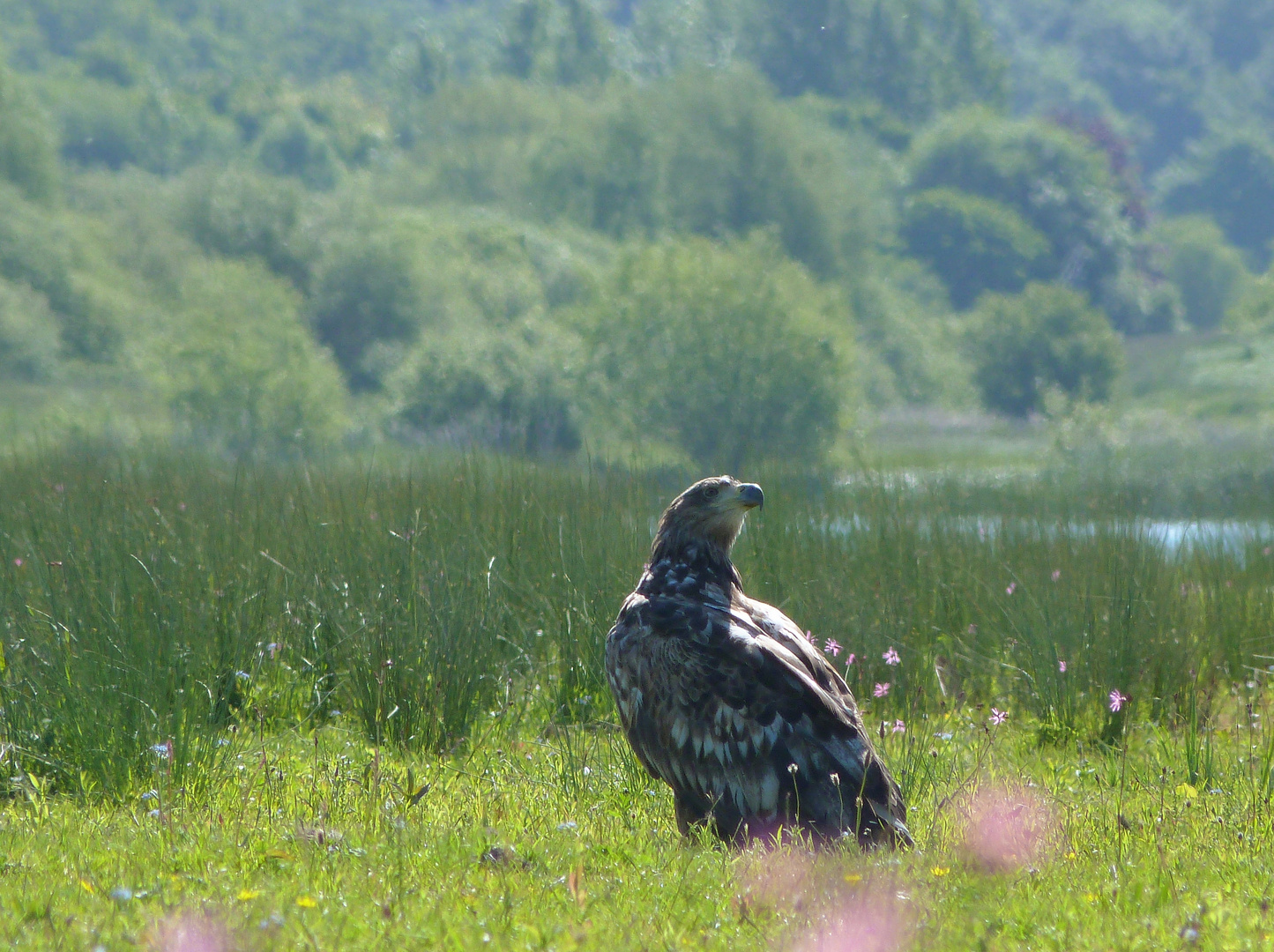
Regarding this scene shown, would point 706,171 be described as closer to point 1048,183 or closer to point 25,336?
point 1048,183

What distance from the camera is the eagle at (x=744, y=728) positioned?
382 centimetres

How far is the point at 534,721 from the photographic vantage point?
6.03m

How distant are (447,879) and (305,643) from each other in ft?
9.32

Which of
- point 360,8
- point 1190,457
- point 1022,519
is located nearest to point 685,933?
point 1022,519

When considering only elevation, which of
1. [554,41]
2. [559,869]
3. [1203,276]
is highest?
[554,41]

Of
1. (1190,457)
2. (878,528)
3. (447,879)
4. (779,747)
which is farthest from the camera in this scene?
(1190,457)

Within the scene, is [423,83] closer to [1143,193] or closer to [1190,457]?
[1143,193]

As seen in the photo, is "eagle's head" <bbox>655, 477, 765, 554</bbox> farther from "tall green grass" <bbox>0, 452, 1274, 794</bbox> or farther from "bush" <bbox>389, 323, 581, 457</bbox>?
"bush" <bbox>389, 323, 581, 457</bbox>

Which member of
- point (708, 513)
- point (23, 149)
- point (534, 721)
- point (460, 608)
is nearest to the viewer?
point (708, 513)

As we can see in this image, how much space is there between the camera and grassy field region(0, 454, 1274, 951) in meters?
3.24

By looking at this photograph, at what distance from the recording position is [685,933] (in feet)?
10.3

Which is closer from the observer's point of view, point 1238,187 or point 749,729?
point 749,729

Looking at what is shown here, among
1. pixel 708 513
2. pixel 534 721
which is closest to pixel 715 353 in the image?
pixel 534 721

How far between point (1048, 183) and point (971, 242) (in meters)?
6.18
